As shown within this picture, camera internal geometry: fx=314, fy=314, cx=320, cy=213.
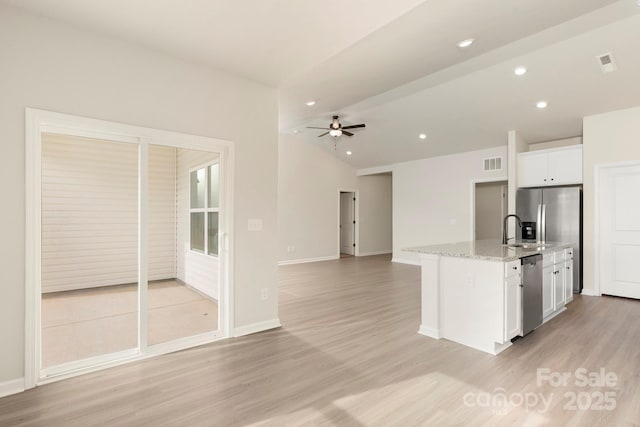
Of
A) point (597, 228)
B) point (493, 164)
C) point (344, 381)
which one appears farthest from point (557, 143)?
point (344, 381)

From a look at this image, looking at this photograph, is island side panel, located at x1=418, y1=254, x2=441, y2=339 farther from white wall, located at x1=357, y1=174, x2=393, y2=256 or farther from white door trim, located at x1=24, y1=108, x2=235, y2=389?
white wall, located at x1=357, y1=174, x2=393, y2=256

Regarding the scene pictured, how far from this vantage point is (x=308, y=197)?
8.89m

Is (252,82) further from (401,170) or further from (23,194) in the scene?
(401,170)

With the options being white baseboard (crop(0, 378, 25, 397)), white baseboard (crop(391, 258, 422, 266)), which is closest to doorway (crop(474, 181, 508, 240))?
white baseboard (crop(391, 258, 422, 266))

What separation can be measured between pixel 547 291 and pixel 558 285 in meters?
0.45

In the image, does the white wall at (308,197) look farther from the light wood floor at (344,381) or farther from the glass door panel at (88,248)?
the glass door panel at (88,248)

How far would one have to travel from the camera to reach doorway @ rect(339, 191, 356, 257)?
10109mm

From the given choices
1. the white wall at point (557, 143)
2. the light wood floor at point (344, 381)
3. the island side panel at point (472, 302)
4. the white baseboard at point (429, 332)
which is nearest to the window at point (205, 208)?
the light wood floor at point (344, 381)

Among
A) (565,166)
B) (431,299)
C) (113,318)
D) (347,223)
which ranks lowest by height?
(113,318)

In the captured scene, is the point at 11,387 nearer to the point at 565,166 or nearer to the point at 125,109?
the point at 125,109

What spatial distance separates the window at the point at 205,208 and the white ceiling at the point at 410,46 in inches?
44.8

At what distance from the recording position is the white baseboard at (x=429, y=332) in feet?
11.0

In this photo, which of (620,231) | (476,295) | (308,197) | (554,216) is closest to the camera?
(476,295)

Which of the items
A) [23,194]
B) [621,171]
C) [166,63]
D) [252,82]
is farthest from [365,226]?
[23,194]
